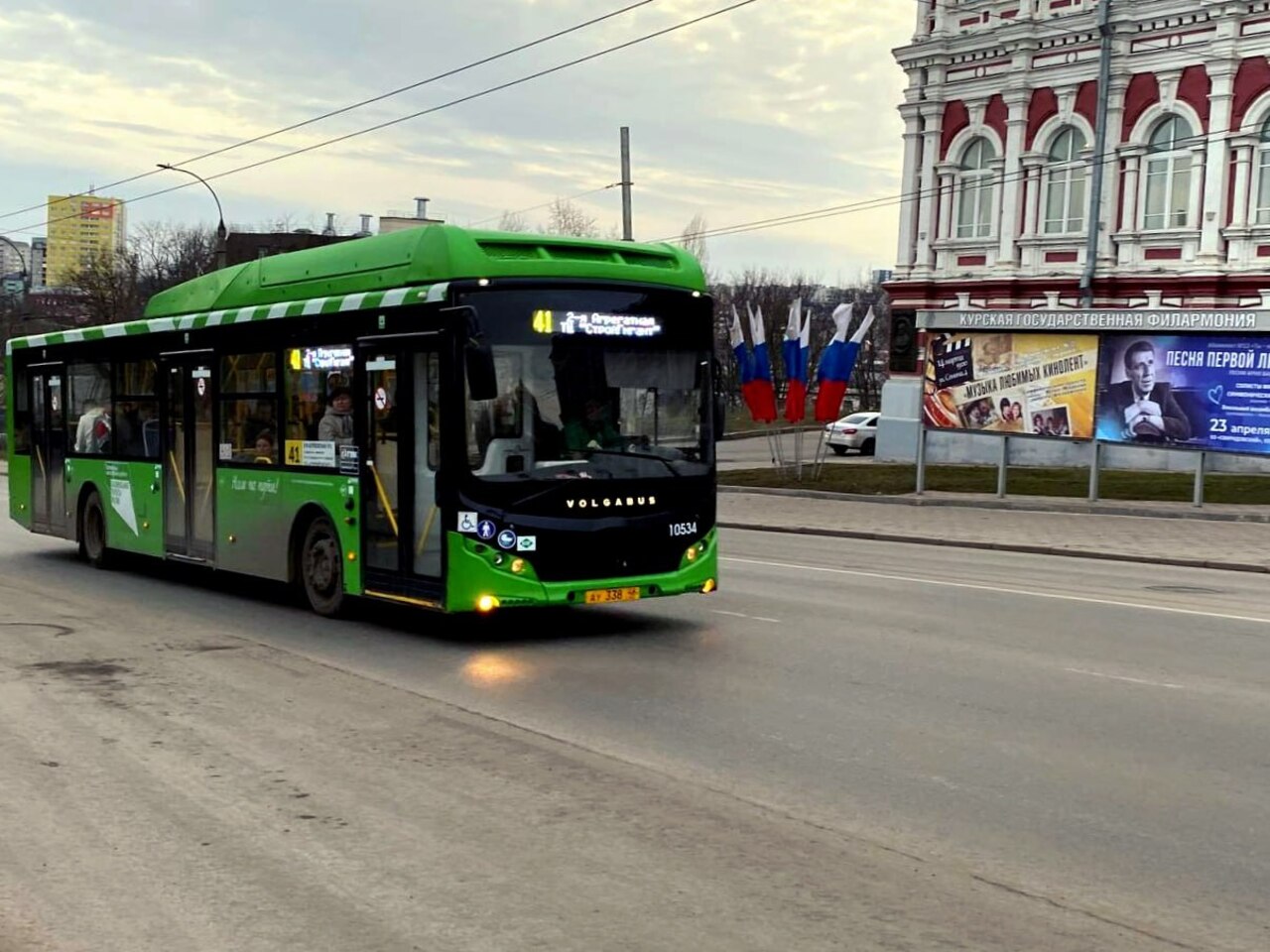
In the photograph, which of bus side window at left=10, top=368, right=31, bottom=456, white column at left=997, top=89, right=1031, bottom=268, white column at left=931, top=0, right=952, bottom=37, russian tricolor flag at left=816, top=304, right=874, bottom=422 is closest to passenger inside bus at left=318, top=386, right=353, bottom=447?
bus side window at left=10, top=368, right=31, bottom=456

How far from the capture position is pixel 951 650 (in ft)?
34.4

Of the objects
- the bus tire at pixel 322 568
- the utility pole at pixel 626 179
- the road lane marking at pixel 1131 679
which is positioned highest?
the utility pole at pixel 626 179

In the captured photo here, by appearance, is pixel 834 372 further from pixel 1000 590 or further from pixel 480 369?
pixel 480 369

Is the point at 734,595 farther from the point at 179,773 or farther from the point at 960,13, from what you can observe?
the point at 960,13

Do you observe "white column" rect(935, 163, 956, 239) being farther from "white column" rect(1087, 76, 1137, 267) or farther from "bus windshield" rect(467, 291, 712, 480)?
"bus windshield" rect(467, 291, 712, 480)

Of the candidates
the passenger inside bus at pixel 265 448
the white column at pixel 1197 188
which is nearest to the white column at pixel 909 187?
the white column at pixel 1197 188

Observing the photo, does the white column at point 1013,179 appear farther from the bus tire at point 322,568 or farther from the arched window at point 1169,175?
the bus tire at point 322,568

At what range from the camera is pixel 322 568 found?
12344mm

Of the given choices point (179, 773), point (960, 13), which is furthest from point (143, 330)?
point (960, 13)

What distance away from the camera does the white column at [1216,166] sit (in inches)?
1430

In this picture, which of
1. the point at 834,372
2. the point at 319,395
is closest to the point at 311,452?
the point at 319,395

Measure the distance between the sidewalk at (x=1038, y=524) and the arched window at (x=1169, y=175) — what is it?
14.5 m

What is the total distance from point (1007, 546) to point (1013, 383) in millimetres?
→ 7358

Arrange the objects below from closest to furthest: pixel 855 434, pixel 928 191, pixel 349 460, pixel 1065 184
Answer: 1. pixel 349 460
2. pixel 1065 184
3. pixel 928 191
4. pixel 855 434
